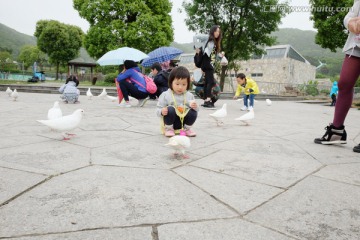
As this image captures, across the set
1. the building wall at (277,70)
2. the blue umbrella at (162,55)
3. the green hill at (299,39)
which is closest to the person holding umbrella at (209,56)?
the blue umbrella at (162,55)

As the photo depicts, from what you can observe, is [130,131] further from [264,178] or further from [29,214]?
[29,214]

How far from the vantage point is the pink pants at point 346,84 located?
3277 millimetres

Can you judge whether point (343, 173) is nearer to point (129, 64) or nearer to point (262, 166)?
point (262, 166)

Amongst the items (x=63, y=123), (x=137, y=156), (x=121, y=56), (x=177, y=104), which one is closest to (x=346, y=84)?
(x=177, y=104)

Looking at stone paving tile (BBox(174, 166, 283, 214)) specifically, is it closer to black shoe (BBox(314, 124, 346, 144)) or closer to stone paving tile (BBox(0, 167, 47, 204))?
stone paving tile (BBox(0, 167, 47, 204))

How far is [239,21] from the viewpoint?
21.3 meters

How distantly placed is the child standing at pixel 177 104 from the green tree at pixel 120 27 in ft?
68.0

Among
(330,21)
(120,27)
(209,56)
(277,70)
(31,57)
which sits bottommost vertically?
(209,56)

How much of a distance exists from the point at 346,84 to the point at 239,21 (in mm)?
19606

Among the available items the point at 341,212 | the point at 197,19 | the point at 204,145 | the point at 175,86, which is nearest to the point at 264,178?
the point at 341,212

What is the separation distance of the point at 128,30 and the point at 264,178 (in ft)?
75.7

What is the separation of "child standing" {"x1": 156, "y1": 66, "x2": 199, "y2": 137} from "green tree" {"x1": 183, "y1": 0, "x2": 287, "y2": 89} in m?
19.1

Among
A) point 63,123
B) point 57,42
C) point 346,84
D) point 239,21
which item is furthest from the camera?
point 57,42

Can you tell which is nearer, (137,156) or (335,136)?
(137,156)
